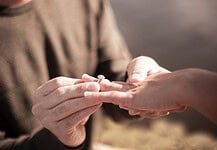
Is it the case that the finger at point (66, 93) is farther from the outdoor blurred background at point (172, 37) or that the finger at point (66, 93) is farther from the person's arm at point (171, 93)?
the outdoor blurred background at point (172, 37)

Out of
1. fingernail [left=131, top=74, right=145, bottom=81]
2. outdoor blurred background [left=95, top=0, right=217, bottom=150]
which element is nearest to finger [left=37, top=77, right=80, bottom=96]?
fingernail [left=131, top=74, right=145, bottom=81]

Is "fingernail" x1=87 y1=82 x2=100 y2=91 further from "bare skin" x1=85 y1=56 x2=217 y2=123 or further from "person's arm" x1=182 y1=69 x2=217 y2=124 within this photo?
"person's arm" x1=182 y1=69 x2=217 y2=124

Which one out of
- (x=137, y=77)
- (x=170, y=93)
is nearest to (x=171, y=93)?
(x=170, y=93)

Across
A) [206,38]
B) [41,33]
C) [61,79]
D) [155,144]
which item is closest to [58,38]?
[41,33]

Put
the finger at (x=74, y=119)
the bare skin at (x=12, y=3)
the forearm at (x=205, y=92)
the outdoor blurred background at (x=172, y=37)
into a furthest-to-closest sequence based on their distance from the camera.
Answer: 1. the outdoor blurred background at (x=172, y=37)
2. the bare skin at (x=12, y=3)
3. the finger at (x=74, y=119)
4. the forearm at (x=205, y=92)

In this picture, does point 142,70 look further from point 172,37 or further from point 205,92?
point 172,37

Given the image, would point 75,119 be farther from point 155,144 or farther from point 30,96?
point 155,144

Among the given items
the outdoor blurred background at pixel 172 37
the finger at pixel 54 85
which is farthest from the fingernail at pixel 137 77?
the outdoor blurred background at pixel 172 37
